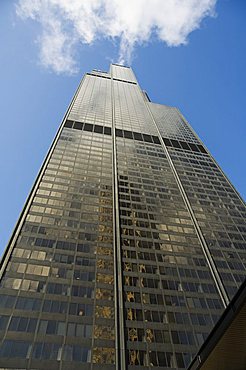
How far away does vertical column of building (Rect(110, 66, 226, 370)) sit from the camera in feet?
149

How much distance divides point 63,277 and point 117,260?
11.2 meters

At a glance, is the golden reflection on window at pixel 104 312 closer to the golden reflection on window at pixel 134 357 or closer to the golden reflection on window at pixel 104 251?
the golden reflection on window at pixel 134 357

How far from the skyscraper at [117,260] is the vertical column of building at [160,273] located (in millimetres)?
A: 204

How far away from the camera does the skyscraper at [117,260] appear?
42719mm

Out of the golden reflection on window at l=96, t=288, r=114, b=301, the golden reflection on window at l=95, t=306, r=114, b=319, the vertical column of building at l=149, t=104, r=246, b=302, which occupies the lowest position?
the golden reflection on window at l=95, t=306, r=114, b=319

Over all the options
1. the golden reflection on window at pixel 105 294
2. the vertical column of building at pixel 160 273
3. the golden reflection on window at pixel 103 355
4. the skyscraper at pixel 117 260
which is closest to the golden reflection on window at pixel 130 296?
the vertical column of building at pixel 160 273

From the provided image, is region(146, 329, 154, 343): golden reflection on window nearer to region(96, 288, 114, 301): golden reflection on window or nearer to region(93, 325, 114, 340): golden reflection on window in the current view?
region(93, 325, 114, 340): golden reflection on window

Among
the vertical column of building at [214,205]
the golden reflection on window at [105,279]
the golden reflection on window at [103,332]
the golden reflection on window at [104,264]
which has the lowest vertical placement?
the golden reflection on window at [103,332]

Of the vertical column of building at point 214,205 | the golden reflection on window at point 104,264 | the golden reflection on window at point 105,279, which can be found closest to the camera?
the golden reflection on window at point 105,279

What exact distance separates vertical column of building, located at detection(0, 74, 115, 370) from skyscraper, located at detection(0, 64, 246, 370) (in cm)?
16

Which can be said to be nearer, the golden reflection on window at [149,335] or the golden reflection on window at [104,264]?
the golden reflection on window at [149,335]

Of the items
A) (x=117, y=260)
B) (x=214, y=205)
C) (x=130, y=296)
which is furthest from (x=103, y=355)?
(x=214, y=205)

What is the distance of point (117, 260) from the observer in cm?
5772

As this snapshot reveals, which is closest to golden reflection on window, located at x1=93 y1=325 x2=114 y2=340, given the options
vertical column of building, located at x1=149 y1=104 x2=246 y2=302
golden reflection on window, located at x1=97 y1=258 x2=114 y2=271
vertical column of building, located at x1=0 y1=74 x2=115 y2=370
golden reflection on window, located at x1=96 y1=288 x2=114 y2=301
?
vertical column of building, located at x1=0 y1=74 x2=115 y2=370
